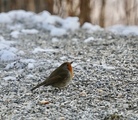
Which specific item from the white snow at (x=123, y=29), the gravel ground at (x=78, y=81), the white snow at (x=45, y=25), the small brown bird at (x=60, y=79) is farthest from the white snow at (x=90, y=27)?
the small brown bird at (x=60, y=79)

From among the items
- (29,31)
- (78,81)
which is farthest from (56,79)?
(29,31)

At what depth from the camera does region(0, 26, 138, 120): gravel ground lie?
3.42 metres

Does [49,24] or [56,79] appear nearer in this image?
[56,79]

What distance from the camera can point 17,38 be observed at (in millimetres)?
6027

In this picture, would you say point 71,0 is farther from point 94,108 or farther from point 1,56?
point 94,108

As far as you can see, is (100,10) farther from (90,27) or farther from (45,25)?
(45,25)

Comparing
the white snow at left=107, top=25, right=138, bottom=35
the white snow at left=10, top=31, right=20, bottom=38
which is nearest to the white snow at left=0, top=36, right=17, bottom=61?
the white snow at left=10, top=31, right=20, bottom=38

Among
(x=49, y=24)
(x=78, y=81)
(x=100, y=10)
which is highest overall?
(x=100, y=10)

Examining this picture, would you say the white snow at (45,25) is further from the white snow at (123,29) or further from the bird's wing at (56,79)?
the bird's wing at (56,79)

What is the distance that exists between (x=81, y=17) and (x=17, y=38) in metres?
1.33

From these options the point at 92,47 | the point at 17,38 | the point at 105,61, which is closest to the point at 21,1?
the point at 17,38

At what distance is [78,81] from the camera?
4.13m

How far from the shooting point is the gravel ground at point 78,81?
3.42 metres

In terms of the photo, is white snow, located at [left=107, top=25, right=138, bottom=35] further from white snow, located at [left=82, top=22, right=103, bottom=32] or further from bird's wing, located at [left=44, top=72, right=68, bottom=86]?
bird's wing, located at [left=44, top=72, right=68, bottom=86]
